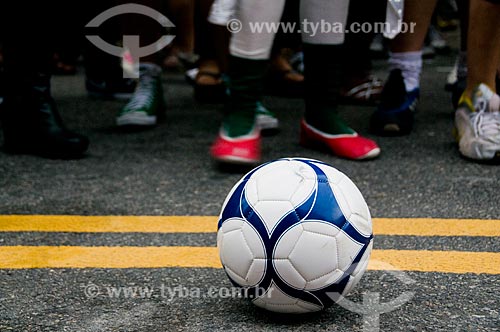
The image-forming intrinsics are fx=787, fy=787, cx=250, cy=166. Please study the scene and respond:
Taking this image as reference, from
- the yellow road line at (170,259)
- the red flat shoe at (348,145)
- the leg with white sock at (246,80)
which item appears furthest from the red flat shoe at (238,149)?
the yellow road line at (170,259)

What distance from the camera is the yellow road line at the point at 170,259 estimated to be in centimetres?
222

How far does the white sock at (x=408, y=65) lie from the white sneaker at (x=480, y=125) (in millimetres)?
474

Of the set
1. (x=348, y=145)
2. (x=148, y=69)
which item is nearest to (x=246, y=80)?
(x=348, y=145)

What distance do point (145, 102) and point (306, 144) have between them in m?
0.99

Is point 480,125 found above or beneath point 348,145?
above

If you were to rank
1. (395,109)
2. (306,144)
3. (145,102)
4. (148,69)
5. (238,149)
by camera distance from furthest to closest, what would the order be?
(148,69), (145,102), (395,109), (306,144), (238,149)

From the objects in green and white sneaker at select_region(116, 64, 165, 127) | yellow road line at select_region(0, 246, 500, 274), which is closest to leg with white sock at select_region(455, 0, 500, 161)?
yellow road line at select_region(0, 246, 500, 274)

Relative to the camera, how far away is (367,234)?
1.86 m

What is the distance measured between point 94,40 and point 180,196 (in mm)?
2553

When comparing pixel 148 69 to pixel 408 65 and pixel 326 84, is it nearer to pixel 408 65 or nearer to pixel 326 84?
pixel 326 84

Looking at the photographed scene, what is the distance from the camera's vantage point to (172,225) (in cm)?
265

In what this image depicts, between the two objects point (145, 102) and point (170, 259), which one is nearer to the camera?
point (170, 259)

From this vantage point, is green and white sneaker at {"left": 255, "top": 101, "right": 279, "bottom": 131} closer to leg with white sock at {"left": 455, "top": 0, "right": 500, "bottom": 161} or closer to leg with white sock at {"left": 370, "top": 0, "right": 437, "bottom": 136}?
leg with white sock at {"left": 370, "top": 0, "right": 437, "bottom": 136}

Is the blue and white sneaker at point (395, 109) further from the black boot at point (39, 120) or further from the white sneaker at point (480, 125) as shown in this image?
the black boot at point (39, 120)
